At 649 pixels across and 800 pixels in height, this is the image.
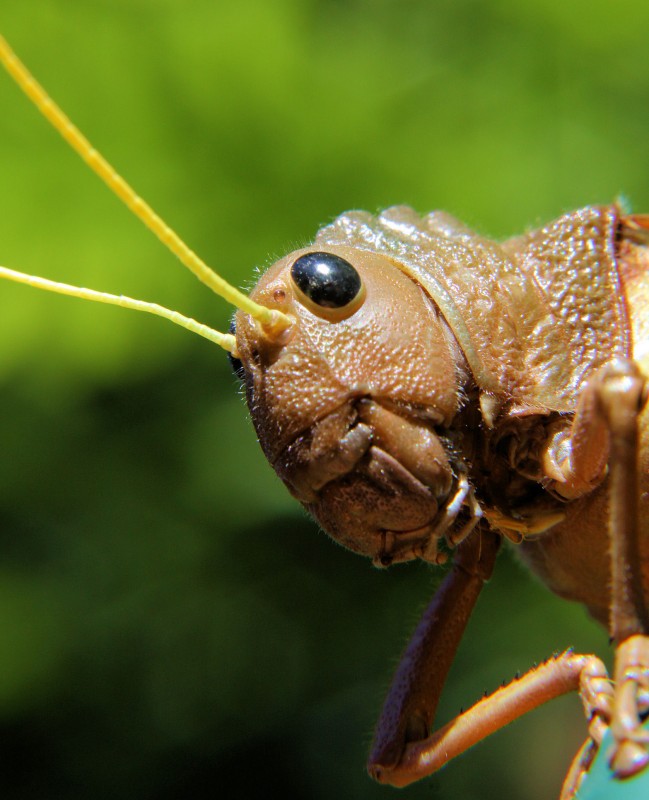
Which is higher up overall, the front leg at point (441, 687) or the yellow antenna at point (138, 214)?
the yellow antenna at point (138, 214)

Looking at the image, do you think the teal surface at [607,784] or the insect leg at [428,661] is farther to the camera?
the insect leg at [428,661]

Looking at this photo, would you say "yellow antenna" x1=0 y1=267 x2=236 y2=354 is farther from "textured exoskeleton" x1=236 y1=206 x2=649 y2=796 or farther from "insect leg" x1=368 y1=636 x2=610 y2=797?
"insect leg" x1=368 y1=636 x2=610 y2=797

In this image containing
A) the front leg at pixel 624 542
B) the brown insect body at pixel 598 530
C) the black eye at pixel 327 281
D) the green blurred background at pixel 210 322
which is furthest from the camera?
the green blurred background at pixel 210 322

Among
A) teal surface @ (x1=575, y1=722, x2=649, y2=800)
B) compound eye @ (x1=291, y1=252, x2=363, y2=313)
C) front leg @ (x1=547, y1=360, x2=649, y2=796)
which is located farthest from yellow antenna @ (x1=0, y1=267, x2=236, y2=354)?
teal surface @ (x1=575, y1=722, x2=649, y2=800)

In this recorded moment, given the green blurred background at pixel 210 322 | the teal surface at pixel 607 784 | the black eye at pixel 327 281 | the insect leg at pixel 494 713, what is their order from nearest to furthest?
the teal surface at pixel 607 784, the insect leg at pixel 494 713, the black eye at pixel 327 281, the green blurred background at pixel 210 322

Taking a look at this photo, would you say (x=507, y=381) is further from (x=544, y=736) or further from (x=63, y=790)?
(x=63, y=790)

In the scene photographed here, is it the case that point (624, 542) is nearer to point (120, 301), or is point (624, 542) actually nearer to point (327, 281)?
point (327, 281)

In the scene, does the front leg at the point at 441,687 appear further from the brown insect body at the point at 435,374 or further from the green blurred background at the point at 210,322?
the green blurred background at the point at 210,322

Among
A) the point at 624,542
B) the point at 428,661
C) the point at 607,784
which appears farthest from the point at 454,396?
the point at 607,784

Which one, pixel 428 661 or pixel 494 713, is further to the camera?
pixel 428 661

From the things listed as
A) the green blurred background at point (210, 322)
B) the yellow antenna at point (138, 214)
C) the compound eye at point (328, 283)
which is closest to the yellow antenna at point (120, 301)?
the yellow antenna at point (138, 214)
